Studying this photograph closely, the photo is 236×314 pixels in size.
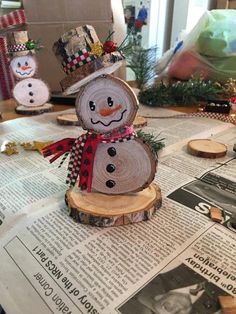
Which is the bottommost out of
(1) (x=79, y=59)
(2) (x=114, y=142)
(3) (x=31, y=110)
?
(3) (x=31, y=110)

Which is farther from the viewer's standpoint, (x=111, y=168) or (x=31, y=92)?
(x=31, y=92)

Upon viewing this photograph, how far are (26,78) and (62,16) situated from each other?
243 millimetres

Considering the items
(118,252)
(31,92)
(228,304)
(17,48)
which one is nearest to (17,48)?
(17,48)

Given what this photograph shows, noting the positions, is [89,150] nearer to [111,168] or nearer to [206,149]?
[111,168]

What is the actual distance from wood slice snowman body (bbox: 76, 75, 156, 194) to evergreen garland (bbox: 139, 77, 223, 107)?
577mm

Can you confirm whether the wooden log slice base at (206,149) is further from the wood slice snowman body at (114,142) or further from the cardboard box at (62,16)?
the cardboard box at (62,16)

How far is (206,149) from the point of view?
624 mm

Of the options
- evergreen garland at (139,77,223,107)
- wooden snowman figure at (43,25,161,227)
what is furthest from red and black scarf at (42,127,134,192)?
evergreen garland at (139,77,223,107)

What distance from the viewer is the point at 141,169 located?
0.42m

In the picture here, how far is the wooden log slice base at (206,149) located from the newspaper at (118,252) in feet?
0.22

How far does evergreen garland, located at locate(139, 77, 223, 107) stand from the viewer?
0.96m

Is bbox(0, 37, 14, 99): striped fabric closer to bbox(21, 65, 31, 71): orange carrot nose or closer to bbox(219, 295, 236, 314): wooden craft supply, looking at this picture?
bbox(21, 65, 31, 71): orange carrot nose

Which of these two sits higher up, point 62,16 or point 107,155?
point 62,16

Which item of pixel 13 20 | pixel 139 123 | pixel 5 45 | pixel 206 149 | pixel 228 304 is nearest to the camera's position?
pixel 228 304
